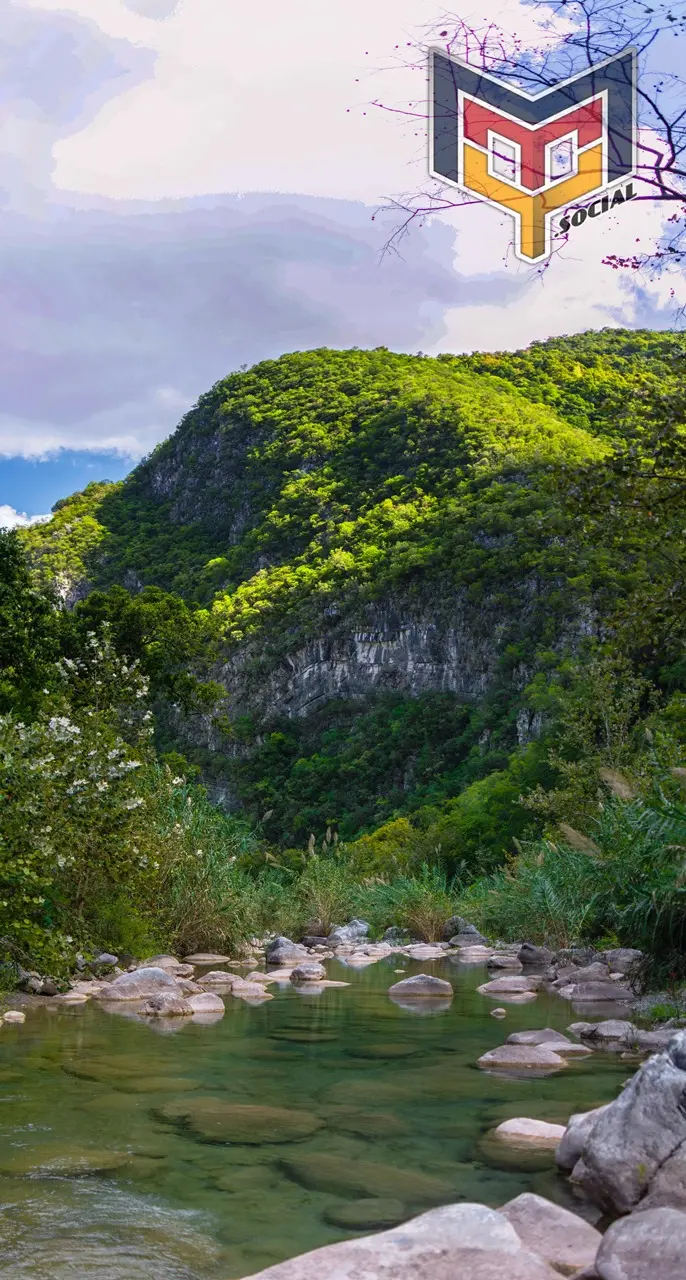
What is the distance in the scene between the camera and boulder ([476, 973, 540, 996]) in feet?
32.8

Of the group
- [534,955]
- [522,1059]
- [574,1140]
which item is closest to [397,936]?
[534,955]

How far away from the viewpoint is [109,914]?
36.7 feet

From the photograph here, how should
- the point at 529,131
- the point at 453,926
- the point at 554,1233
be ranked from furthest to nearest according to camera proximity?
the point at 453,926 < the point at 529,131 < the point at 554,1233

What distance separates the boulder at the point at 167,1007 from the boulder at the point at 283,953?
19.0 feet

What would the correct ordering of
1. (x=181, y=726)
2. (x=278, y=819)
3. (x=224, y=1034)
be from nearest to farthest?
(x=224, y=1034) → (x=278, y=819) → (x=181, y=726)

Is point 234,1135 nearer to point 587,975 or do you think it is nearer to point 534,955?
point 587,975

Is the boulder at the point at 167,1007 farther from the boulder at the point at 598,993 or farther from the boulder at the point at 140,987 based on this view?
the boulder at the point at 598,993

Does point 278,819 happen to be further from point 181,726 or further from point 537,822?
point 537,822

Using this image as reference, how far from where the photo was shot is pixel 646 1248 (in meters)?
2.77

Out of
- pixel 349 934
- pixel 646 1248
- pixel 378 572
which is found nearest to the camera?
pixel 646 1248

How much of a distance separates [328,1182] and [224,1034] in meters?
3.82

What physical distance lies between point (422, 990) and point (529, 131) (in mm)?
7803

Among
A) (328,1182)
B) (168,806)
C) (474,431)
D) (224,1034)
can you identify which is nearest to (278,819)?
(474,431)

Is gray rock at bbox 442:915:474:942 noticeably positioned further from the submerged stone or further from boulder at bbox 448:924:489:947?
the submerged stone
